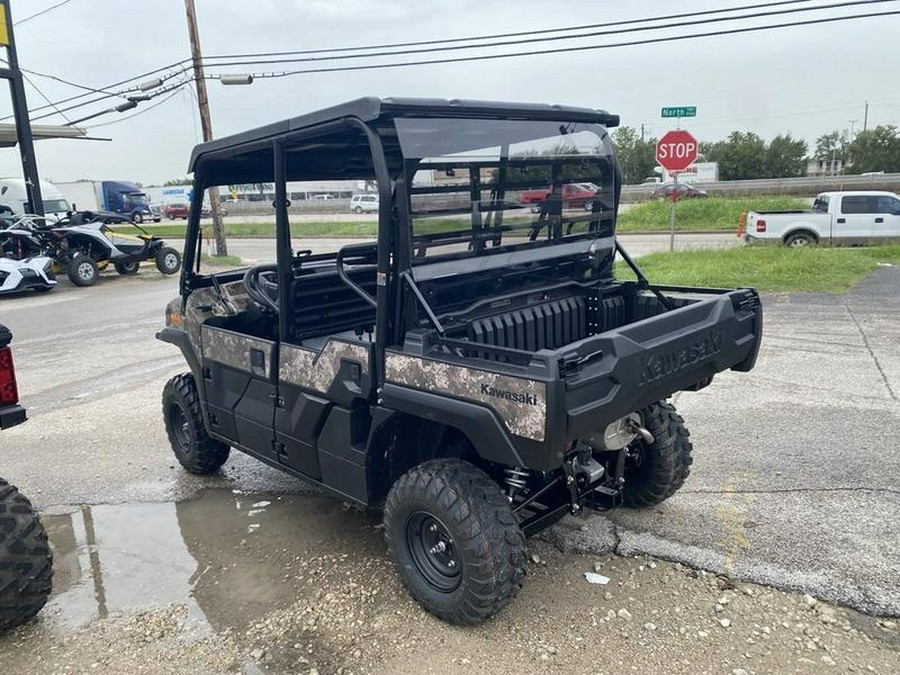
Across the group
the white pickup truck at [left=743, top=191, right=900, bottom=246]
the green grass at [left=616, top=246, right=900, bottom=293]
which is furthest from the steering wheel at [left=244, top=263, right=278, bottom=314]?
the white pickup truck at [left=743, top=191, right=900, bottom=246]

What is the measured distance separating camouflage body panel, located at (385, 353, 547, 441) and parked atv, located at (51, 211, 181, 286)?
585 inches

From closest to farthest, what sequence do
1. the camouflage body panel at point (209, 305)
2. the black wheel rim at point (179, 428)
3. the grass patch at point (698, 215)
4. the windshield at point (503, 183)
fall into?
the windshield at point (503, 183)
the camouflage body panel at point (209, 305)
the black wheel rim at point (179, 428)
the grass patch at point (698, 215)

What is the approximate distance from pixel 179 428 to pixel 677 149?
10.9 m

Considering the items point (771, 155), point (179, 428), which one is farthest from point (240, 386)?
point (771, 155)

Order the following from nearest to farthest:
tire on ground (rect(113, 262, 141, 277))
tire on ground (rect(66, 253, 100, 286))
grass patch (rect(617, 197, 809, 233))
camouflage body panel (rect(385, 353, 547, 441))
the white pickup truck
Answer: camouflage body panel (rect(385, 353, 547, 441)) < tire on ground (rect(66, 253, 100, 286)) < the white pickup truck < tire on ground (rect(113, 262, 141, 277)) < grass patch (rect(617, 197, 809, 233))

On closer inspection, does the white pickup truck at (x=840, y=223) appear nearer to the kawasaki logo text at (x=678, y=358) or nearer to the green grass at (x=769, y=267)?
the green grass at (x=769, y=267)

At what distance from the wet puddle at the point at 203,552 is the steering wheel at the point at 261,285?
50.6 inches

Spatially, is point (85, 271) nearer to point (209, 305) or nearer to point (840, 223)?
point (209, 305)

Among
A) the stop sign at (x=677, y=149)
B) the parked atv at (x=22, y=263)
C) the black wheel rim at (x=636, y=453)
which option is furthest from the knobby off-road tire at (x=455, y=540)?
the parked atv at (x=22, y=263)

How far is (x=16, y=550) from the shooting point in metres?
3.18

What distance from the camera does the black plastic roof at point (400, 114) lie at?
9.55ft

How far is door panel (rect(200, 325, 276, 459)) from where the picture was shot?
12.8 feet

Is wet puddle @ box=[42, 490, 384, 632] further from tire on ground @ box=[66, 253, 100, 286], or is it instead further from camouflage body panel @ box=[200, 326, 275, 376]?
tire on ground @ box=[66, 253, 100, 286]

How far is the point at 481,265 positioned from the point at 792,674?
2125mm
